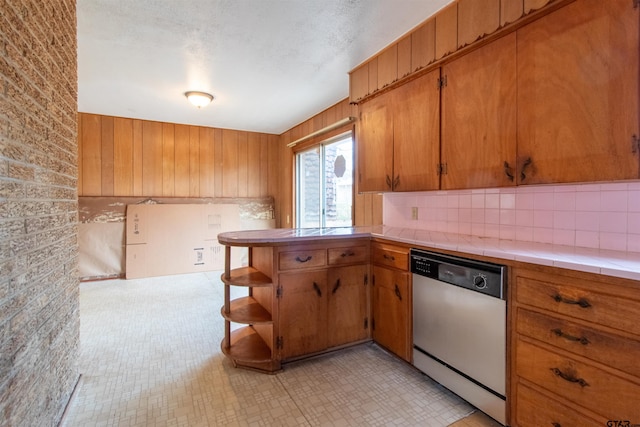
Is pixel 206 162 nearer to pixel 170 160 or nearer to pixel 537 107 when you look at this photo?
pixel 170 160

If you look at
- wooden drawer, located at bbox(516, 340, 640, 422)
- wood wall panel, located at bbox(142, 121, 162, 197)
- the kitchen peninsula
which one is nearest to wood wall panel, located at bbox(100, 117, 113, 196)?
wood wall panel, located at bbox(142, 121, 162, 197)

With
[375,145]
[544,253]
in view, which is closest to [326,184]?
[375,145]

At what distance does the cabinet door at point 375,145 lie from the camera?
257cm

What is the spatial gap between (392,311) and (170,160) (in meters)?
4.39

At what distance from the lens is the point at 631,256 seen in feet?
4.49

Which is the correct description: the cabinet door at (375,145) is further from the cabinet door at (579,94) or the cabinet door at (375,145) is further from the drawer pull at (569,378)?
the drawer pull at (569,378)

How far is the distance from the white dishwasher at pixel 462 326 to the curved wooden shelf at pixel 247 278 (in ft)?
3.34

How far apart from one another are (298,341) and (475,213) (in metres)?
1.59

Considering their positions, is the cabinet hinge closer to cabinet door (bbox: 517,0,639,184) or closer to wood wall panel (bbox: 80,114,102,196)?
cabinet door (bbox: 517,0,639,184)

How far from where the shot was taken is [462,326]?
1.69 metres

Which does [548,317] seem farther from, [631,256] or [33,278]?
[33,278]

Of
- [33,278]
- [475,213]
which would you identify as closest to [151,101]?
[33,278]

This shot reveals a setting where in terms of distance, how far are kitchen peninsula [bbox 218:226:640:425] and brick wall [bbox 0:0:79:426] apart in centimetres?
89

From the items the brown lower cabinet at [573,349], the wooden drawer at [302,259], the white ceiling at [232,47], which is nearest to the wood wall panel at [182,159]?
the white ceiling at [232,47]
